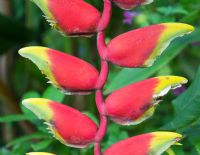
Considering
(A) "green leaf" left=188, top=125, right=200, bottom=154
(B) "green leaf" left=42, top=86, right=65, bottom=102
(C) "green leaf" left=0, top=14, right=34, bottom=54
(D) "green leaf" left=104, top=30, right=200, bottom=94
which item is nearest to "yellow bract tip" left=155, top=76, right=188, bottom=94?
(A) "green leaf" left=188, top=125, right=200, bottom=154

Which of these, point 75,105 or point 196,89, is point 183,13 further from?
point 75,105

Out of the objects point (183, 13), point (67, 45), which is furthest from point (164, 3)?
point (67, 45)

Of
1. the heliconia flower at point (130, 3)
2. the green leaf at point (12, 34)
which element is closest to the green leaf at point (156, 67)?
the heliconia flower at point (130, 3)

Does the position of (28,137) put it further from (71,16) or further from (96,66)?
(96,66)

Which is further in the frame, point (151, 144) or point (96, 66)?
point (96, 66)

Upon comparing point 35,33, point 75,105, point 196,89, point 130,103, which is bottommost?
point 75,105

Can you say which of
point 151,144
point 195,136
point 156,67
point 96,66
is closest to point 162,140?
point 151,144
